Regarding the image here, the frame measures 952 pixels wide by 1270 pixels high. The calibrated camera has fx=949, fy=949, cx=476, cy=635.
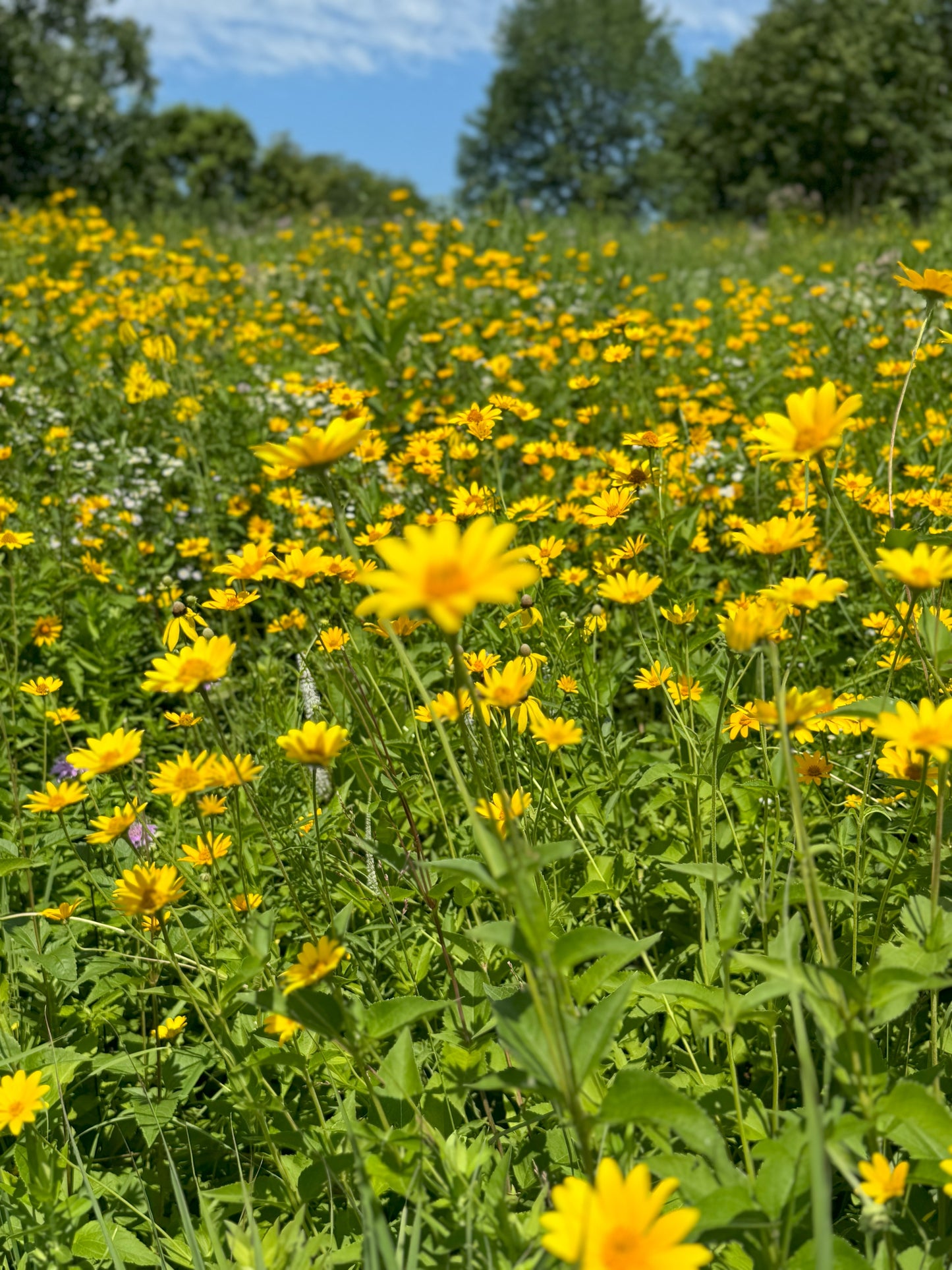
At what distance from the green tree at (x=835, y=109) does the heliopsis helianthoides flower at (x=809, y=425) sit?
31275 millimetres

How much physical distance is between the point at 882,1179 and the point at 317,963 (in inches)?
26.4

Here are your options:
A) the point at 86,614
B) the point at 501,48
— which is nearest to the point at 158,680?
the point at 86,614

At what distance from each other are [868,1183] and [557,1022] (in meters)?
0.40

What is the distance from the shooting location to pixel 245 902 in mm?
1636

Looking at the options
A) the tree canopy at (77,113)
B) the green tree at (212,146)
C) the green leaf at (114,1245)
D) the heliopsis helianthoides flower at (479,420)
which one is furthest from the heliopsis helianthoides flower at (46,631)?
the green tree at (212,146)

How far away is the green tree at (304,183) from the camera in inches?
1761

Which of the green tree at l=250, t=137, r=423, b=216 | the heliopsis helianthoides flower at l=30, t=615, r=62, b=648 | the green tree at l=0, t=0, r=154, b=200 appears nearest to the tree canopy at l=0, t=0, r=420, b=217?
the green tree at l=0, t=0, r=154, b=200

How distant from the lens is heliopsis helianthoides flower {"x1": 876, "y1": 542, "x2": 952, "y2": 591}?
103 centimetres

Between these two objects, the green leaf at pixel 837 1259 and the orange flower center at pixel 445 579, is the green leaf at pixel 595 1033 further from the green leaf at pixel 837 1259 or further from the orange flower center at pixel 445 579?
the orange flower center at pixel 445 579

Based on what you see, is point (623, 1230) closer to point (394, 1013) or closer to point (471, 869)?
point (471, 869)

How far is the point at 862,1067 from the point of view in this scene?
1.05 m

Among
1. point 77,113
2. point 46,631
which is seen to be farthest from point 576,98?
point 46,631

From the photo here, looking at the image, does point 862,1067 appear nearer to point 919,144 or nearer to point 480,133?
point 919,144

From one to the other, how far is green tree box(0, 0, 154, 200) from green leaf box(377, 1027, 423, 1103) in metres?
23.4
